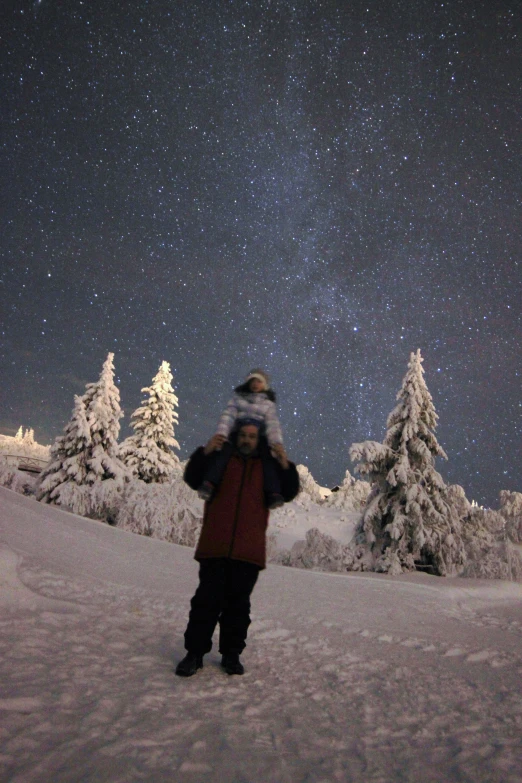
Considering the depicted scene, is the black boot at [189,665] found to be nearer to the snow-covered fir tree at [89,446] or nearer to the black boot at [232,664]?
the black boot at [232,664]

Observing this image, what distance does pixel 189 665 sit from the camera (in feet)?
10.4

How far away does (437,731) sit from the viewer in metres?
2.50

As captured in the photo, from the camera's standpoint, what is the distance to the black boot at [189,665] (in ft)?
10.3

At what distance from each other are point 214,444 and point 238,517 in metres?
0.58

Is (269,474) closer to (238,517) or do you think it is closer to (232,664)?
(238,517)

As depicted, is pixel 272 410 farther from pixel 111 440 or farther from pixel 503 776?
pixel 111 440

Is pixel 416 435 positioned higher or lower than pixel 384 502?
higher

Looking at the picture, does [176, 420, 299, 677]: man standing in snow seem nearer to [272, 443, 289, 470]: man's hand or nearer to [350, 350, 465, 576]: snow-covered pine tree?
[272, 443, 289, 470]: man's hand

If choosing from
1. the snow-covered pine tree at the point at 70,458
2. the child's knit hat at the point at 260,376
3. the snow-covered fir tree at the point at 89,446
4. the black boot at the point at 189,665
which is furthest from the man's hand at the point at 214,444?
the snow-covered pine tree at the point at 70,458

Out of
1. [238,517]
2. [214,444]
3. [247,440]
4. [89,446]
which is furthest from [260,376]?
[89,446]

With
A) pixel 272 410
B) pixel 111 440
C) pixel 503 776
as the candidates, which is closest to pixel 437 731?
pixel 503 776

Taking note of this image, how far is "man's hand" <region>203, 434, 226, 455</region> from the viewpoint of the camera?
351 cm

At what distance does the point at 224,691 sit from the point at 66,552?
535cm

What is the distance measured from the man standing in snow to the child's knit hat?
54 centimetres
